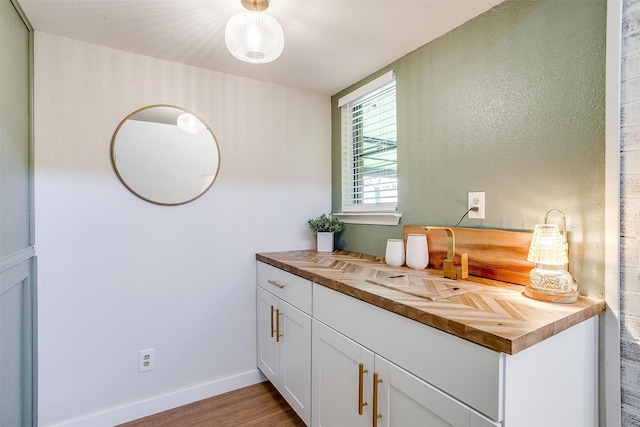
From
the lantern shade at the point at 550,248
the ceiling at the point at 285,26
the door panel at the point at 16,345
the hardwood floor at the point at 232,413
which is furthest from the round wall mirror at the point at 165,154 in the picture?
the lantern shade at the point at 550,248

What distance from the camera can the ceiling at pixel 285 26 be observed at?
137 cm

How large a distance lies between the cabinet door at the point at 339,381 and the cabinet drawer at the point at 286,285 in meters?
0.14

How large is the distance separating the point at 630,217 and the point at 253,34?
1.46 metres

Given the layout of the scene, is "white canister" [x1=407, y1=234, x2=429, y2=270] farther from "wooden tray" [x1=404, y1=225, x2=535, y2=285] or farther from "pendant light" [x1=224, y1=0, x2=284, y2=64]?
"pendant light" [x1=224, y1=0, x2=284, y2=64]

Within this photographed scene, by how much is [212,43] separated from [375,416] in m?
1.92

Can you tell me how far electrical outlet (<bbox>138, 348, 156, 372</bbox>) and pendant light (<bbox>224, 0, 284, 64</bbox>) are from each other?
1.70 metres

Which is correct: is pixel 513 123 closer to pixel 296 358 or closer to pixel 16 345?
pixel 296 358

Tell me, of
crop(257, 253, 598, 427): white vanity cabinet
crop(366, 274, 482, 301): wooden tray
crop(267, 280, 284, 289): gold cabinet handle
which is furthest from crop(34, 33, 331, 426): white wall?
crop(366, 274, 482, 301): wooden tray

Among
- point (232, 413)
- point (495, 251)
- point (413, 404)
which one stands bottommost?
point (232, 413)

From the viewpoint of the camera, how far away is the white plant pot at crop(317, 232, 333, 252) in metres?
2.25

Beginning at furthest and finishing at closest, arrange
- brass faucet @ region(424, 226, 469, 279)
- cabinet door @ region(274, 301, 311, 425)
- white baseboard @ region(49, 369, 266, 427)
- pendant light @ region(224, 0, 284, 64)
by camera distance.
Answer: white baseboard @ region(49, 369, 266, 427)
cabinet door @ region(274, 301, 311, 425)
brass faucet @ region(424, 226, 469, 279)
pendant light @ region(224, 0, 284, 64)

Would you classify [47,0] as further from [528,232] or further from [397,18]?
[528,232]

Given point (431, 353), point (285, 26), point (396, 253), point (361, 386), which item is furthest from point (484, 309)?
point (285, 26)

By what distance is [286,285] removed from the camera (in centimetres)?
178
